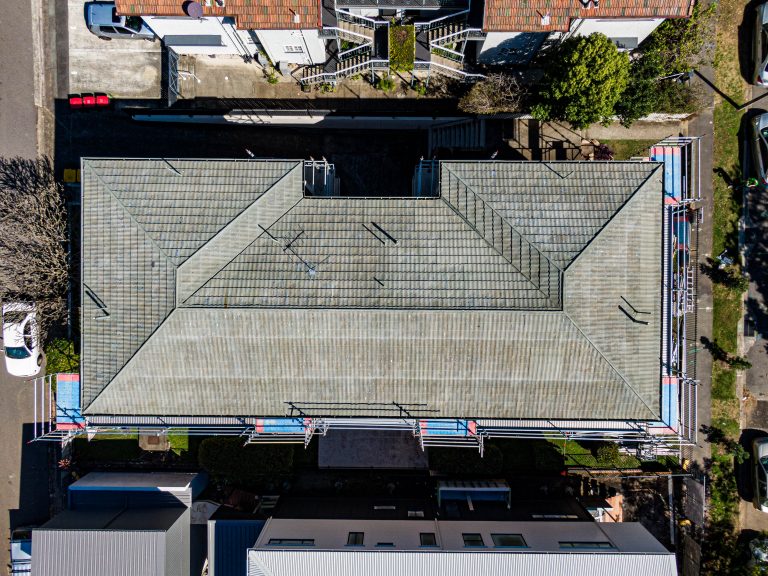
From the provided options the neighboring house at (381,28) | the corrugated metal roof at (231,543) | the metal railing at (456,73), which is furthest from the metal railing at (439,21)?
the corrugated metal roof at (231,543)

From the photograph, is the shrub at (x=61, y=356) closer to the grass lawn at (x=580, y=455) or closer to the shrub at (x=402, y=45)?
the shrub at (x=402, y=45)

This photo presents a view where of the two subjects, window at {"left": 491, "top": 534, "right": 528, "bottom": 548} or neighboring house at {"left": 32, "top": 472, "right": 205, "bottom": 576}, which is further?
neighboring house at {"left": 32, "top": 472, "right": 205, "bottom": 576}

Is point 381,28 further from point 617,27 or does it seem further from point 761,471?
point 761,471

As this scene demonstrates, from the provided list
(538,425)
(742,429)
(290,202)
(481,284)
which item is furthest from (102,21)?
(742,429)

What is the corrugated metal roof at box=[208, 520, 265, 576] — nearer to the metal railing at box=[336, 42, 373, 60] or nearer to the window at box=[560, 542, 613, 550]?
the window at box=[560, 542, 613, 550]

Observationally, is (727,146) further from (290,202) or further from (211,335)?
(211,335)

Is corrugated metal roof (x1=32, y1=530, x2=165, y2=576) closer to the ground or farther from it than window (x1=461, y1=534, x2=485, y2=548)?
closer to the ground

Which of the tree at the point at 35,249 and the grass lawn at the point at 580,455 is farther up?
the tree at the point at 35,249

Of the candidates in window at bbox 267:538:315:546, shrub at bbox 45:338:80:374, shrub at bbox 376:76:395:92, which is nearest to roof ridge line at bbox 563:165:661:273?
shrub at bbox 376:76:395:92
